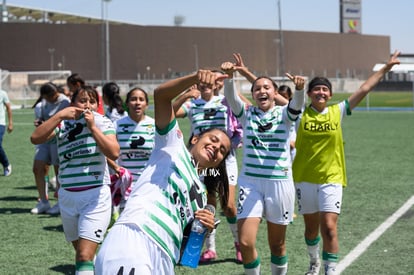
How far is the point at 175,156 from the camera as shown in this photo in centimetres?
398

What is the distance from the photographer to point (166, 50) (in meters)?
90.1

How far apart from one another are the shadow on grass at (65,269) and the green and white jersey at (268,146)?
224cm

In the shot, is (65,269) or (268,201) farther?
(65,269)

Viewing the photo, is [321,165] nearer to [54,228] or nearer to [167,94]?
[167,94]

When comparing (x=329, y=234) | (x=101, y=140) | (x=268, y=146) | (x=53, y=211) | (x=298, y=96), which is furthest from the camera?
(x=53, y=211)

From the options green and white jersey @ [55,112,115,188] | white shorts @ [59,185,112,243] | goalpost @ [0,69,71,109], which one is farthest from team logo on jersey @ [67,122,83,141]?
goalpost @ [0,69,71,109]

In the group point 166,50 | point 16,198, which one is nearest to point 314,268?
point 16,198

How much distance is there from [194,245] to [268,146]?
3421 millimetres

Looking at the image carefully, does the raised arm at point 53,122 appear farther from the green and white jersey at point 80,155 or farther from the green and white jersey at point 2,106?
the green and white jersey at point 2,106

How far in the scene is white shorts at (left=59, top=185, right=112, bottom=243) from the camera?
625 cm

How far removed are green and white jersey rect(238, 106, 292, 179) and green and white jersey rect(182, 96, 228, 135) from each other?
64.7 inches

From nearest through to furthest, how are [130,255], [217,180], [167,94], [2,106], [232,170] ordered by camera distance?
[130,255] → [167,94] → [217,180] → [232,170] → [2,106]

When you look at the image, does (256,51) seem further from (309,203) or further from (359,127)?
(309,203)

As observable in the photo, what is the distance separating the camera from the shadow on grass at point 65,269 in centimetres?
804
